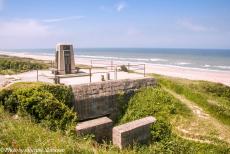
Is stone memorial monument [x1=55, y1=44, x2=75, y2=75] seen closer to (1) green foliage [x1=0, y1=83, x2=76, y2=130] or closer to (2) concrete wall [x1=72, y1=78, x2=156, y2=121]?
(2) concrete wall [x1=72, y1=78, x2=156, y2=121]

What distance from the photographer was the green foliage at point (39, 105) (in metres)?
10.2

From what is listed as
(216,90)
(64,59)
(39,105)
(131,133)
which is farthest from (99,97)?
(216,90)

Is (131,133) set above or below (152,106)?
below

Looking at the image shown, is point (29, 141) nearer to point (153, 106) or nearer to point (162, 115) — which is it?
point (162, 115)

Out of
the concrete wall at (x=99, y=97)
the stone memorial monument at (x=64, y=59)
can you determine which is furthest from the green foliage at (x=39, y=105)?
the stone memorial monument at (x=64, y=59)

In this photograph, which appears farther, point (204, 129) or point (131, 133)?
point (204, 129)

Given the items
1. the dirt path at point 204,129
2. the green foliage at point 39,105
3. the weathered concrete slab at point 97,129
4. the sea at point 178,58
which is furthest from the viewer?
the sea at point 178,58

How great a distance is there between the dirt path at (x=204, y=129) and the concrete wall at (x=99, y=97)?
147 inches

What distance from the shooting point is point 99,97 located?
44.1ft

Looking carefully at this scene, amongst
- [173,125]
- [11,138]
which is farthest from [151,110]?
[11,138]

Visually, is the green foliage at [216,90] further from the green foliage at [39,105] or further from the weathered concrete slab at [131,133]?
the green foliage at [39,105]

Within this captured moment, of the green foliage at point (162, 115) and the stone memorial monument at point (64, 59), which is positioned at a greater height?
the stone memorial monument at point (64, 59)

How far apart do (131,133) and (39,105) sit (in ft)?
13.2

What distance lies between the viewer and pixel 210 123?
13.7 m
